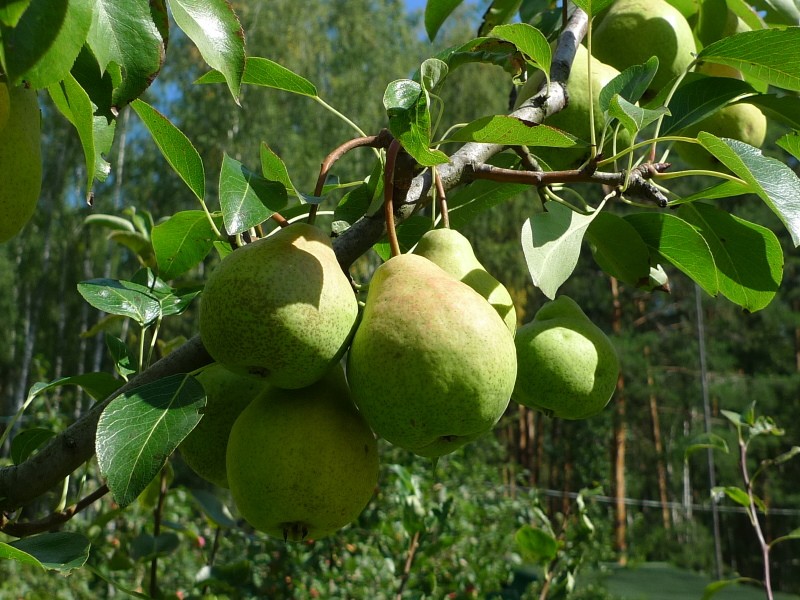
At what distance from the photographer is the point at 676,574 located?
301 inches

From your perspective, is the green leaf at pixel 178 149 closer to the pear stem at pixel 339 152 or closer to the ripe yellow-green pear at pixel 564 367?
the pear stem at pixel 339 152

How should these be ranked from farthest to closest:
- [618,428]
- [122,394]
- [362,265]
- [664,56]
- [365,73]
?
1. [618,428]
2. [365,73]
3. [362,265]
4. [664,56]
5. [122,394]

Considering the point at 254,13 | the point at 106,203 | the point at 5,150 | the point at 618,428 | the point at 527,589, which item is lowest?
the point at 618,428

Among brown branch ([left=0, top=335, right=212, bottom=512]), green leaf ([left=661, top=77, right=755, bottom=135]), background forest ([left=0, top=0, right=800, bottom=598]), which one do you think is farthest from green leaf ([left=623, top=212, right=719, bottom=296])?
background forest ([left=0, top=0, right=800, bottom=598])

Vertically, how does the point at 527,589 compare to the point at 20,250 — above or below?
above

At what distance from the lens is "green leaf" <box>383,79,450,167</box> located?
0.66m

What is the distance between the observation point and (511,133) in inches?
28.6

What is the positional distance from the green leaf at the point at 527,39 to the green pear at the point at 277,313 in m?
0.33

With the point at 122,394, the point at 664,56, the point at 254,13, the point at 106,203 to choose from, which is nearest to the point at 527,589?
the point at 664,56

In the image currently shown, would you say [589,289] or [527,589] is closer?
[527,589]

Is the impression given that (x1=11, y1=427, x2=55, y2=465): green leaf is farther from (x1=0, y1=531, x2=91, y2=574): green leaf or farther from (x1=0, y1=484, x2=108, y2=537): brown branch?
(x1=0, y1=531, x2=91, y2=574): green leaf

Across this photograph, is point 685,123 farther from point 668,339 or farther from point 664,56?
point 668,339

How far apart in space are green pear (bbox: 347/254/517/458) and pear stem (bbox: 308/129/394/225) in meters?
0.12

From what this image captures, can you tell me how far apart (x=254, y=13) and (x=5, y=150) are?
13.4 meters
